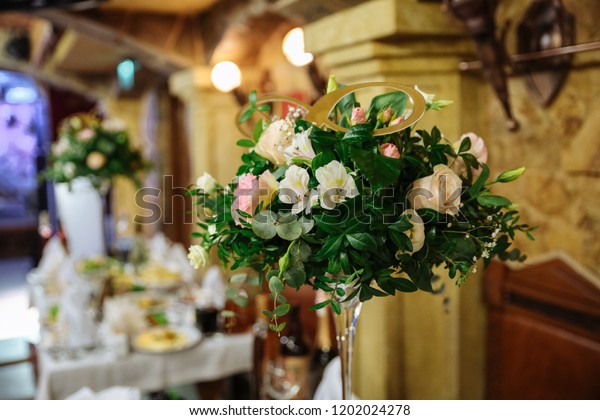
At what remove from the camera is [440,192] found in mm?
1115

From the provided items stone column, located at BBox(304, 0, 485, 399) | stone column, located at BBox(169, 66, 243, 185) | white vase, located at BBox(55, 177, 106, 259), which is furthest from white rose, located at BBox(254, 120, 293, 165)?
white vase, located at BBox(55, 177, 106, 259)

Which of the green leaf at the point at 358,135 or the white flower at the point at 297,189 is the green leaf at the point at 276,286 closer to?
the white flower at the point at 297,189

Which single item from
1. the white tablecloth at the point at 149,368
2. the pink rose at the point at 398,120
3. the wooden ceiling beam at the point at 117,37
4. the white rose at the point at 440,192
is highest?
the wooden ceiling beam at the point at 117,37

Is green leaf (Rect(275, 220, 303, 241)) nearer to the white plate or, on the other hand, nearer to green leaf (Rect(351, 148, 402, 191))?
green leaf (Rect(351, 148, 402, 191))

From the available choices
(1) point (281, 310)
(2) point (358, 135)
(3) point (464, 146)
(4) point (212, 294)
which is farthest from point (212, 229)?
(4) point (212, 294)

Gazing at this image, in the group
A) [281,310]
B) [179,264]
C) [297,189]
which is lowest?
[179,264]

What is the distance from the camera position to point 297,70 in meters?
3.94

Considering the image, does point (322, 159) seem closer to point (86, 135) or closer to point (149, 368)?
point (149, 368)

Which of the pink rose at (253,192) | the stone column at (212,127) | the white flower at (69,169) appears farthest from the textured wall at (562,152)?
the white flower at (69,169)

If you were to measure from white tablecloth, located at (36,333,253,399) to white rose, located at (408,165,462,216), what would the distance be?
1.88 metres

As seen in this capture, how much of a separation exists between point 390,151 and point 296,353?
4.44 feet

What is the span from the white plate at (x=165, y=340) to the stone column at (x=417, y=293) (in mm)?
800

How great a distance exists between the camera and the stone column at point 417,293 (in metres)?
2.08

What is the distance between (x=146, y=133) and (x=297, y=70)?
11.5 feet
